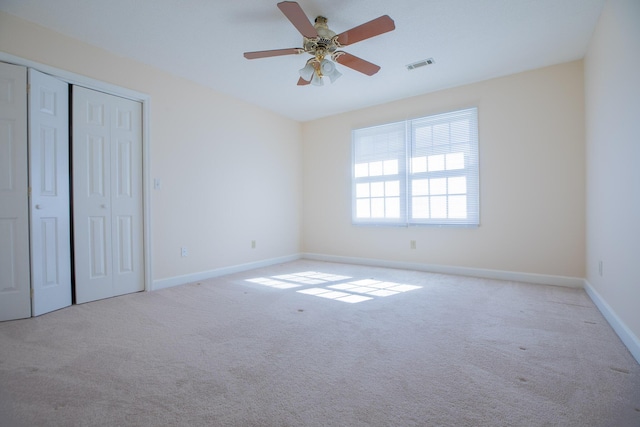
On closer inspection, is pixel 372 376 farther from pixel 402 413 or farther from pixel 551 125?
pixel 551 125

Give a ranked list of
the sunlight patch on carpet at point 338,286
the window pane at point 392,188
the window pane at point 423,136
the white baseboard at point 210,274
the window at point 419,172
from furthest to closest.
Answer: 1. the window pane at point 392,188
2. the window pane at point 423,136
3. the window at point 419,172
4. the white baseboard at point 210,274
5. the sunlight patch on carpet at point 338,286

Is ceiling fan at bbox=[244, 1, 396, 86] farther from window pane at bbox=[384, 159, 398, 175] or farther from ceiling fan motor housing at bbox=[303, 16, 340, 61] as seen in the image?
window pane at bbox=[384, 159, 398, 175]

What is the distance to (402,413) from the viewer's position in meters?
1.32

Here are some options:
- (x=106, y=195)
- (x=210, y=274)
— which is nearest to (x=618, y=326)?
(x=210, y=274)

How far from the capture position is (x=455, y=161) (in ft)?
13.5

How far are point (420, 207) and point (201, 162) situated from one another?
126 inches

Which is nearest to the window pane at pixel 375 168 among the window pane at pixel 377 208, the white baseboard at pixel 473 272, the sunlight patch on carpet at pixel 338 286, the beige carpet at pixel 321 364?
the window pane at pixel 377 208

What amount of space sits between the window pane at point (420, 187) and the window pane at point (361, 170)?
0.83m

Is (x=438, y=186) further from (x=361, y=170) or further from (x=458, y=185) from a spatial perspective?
(x=361, y=170)

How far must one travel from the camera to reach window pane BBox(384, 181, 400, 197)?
4643mm

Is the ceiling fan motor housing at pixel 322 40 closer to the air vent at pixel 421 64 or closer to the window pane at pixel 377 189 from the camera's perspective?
the air vent at pixel 421 64

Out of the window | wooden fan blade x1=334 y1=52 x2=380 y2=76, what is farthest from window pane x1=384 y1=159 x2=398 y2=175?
wooden fan blade x1=334 y1=52 x2=380 y2=76

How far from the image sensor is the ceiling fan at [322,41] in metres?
2.15

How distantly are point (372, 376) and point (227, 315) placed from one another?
1.48 meters
